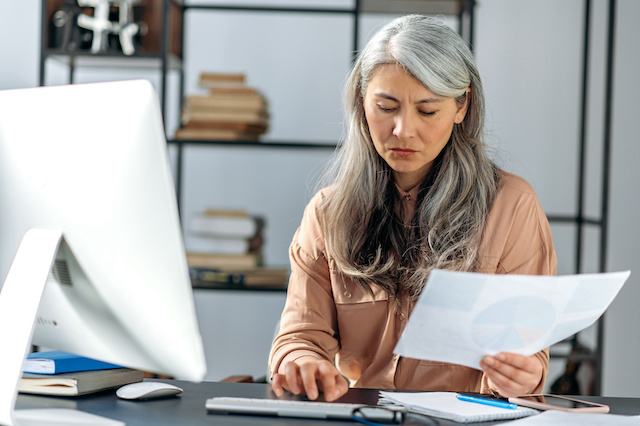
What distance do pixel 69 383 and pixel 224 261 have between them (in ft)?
4.94

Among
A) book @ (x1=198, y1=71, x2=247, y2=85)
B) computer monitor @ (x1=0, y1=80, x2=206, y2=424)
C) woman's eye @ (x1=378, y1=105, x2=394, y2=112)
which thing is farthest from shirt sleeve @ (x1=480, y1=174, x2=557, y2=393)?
book @ (x1=198, y1=71, x2=247, y2=85)

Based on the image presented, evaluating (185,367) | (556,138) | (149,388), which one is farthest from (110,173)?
(556,138)

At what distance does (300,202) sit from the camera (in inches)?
116

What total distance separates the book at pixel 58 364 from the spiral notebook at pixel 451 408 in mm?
450

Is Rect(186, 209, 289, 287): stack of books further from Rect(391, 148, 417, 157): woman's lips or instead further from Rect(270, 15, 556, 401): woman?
Rect(391, 148, 417, 157): woman's lips

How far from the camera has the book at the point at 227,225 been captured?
8.39 feet

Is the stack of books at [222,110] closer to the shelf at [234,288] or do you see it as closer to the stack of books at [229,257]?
the stack of books at [229,257]

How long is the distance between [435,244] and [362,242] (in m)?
0.15

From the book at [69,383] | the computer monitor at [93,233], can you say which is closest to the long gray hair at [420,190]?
the book at [69,383]

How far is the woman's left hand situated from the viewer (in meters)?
1.01

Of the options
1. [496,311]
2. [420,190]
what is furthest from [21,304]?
[420,190]

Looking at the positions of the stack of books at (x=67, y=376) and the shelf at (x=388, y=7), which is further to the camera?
the shelf at (x=388, y=7)

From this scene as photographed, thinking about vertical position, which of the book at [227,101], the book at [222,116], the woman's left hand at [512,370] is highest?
the book at [227,101]

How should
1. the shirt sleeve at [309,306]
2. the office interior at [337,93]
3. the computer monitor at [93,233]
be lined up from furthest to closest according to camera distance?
the office interior at [337,93] → the shirt sleeve at [309,306] → the computer monitor at [93,233]
